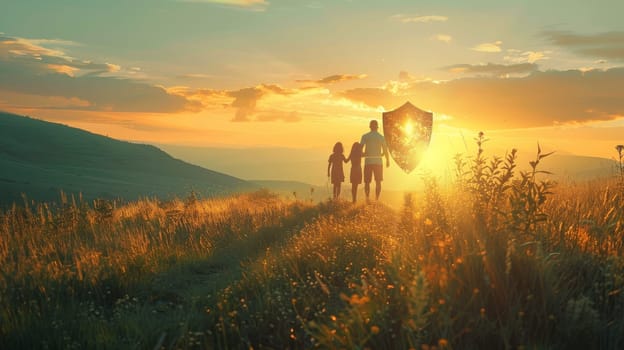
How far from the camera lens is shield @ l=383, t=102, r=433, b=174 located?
20.2m

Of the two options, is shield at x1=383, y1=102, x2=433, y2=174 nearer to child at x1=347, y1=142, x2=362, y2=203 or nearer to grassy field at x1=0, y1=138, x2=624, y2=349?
child at x1=347, y1=142, x2=362, y2=203

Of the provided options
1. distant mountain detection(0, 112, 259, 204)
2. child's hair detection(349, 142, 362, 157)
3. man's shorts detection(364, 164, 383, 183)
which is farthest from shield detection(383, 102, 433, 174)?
distant mountain detection(0, 112, 259, 204)

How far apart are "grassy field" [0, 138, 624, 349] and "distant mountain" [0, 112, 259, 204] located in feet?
156

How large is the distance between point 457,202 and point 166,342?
13.7 feet

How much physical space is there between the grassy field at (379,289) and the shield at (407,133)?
36.4 ft

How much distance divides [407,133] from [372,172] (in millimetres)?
3041

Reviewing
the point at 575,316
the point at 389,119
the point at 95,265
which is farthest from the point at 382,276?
the point at 389,119

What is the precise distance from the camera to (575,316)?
13.1 feet

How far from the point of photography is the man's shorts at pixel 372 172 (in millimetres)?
18609

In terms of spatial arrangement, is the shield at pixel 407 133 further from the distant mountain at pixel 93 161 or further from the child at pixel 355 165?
the distant mountain at pixel 93 161

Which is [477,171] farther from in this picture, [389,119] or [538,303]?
[389,119]

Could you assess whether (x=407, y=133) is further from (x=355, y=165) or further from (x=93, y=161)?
(x=93, y=161)

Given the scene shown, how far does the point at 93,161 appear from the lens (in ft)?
320

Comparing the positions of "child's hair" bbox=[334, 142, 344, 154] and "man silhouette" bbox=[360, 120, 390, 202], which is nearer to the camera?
"man silhouette" bbox=[360, 120, 390, 202]
